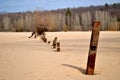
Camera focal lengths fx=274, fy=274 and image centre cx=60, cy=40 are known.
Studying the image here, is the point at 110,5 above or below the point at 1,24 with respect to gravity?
above

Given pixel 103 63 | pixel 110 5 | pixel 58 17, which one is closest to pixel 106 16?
pixel 58 17

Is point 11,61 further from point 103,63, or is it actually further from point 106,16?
point 106,16

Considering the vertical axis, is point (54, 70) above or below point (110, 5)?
below

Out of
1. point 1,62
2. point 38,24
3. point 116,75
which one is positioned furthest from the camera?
point 38,24

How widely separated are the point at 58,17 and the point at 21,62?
112468mm

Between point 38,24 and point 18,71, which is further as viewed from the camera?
point 38,24

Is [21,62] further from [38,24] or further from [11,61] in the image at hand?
[38,24]

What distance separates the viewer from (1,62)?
13.0 metres

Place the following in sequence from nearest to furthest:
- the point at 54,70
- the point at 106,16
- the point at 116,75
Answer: the point at 116,75, the point at 54,70, the point at 106,16

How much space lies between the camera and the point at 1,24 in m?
128

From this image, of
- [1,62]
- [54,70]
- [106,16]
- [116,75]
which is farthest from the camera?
[106,16]

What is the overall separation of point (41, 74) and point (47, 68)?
3.66 feet

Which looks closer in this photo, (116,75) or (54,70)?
(116,75)

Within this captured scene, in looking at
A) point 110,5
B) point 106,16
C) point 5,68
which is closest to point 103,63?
point 5,68
